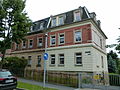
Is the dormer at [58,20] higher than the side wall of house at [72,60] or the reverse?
higher

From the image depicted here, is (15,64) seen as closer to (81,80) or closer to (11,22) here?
(11,22)

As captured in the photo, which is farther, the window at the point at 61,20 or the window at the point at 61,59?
the window at the point at 61,20

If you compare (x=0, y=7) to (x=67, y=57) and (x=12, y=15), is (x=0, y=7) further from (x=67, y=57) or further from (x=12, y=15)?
(x=67, y=57)

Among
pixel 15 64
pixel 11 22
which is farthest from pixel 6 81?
pixel 15 64

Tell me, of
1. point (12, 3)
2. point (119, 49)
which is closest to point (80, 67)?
point (119, 49)

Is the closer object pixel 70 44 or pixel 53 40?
pixel 70 44

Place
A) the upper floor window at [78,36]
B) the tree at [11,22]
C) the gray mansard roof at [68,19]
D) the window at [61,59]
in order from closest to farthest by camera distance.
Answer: the tree at [11,22] < the upper floor window at [78,36] < the gray mansard roof at [68,19] < the window at [61,59]

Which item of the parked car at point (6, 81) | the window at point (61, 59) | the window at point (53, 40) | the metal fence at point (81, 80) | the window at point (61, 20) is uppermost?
the window at point (61, 20)

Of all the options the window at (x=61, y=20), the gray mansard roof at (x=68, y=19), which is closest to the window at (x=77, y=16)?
the gray mansard roof at (x=68, y=19)

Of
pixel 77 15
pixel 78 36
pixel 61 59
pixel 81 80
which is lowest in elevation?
pixel 81 80

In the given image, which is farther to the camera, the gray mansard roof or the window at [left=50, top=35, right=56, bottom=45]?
the window at [left=50, top=35, right=56, bottom=45]

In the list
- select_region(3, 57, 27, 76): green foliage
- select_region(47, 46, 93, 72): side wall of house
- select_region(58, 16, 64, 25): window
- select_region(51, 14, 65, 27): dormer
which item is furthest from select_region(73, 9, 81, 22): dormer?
select_region(3, 57, 27, 76): green foliage

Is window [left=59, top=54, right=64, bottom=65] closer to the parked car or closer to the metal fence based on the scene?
the metal fence

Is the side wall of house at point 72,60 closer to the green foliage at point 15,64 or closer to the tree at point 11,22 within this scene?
the green foliage at point 15,64
